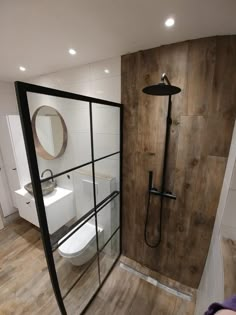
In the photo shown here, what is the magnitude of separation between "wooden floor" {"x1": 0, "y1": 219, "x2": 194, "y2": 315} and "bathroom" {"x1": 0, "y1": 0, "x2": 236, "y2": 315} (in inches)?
0.4

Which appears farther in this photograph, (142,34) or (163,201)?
(163,201)

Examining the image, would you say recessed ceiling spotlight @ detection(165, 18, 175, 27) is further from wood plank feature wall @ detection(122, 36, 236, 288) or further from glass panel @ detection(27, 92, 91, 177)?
glass panel @ detection(27, 92, 91, 177)

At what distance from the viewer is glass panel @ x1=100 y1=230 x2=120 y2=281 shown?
1.68 metres

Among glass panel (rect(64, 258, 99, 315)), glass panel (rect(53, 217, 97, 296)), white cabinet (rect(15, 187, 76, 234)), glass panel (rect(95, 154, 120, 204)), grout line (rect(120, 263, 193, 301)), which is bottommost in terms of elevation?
grout line (rect(120, 263, 193, 301))

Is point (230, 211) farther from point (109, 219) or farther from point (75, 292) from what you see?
point (75, 292)

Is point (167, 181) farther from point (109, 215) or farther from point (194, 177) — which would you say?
point (109, 215)

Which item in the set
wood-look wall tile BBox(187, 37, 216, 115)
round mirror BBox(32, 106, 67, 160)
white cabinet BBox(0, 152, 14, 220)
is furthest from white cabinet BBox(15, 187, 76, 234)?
wood-look wall tile BBox(187, 37, 216, 115)

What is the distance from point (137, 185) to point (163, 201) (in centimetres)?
30

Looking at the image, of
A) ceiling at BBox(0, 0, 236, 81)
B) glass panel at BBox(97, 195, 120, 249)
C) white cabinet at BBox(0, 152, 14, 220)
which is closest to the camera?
ceiling at BBox(0, 0, 236, 81)

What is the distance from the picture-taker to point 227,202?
97 centimetres

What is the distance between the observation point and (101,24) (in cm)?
97

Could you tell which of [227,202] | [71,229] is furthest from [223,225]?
[71,229]

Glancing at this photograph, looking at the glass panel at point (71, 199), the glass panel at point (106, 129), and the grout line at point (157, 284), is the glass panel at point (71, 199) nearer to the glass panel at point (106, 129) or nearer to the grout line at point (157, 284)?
the glass panel at point (106, 129)

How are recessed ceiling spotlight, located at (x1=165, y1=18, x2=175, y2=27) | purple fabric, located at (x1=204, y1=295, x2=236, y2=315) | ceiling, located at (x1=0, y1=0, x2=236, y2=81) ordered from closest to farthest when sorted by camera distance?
purple fabric, located at (x1=204, y1=295, x2=236, y2=315), ceiling, located at (x1=0, y1=0, x2=236, y2=81), recessed ceiling spotlight, located at (x1=165, y1=18, x2=175, y2=27)
